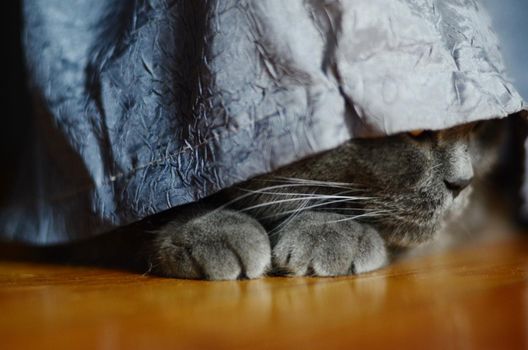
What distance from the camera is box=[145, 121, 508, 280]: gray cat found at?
1.01 metres

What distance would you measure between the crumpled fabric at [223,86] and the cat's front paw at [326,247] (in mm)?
150

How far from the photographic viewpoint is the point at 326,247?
1017 mm

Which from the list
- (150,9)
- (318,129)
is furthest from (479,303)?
(150,9)

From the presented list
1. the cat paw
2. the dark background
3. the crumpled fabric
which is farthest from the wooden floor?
the dark background

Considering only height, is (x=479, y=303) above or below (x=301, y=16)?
below

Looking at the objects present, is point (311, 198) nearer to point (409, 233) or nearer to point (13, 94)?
point (409, 233)

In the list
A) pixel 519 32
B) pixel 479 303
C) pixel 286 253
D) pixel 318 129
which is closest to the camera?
pixel 479 303

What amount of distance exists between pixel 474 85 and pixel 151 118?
→ 0.48 metres

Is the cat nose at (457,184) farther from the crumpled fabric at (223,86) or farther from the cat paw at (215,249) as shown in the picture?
the cat paw at (215,249)

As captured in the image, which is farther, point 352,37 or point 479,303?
point 352,37

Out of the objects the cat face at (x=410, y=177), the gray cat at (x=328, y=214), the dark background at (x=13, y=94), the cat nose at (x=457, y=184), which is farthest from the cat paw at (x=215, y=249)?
the dark background at (x=13, y=94)

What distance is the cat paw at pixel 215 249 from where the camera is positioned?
39.1 inches

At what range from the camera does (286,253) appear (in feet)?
3.36

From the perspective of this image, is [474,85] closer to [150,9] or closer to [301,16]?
[301,16]
